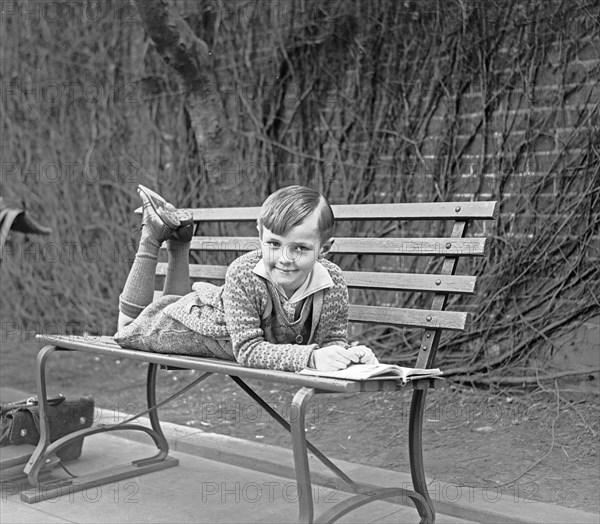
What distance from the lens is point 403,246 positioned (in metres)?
3.16

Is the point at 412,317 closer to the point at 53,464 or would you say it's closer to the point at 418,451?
the point at 418,451

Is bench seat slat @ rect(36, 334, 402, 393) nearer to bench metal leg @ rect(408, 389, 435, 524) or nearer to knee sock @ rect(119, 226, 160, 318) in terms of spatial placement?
knee sock @ rect(119, 226, 160, 318)

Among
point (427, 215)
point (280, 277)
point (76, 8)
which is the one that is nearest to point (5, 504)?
point (280, 277)

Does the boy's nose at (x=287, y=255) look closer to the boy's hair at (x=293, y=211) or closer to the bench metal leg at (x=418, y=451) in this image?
the boy's hair at (x=293, y=211)

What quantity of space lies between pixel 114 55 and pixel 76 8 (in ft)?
2.21

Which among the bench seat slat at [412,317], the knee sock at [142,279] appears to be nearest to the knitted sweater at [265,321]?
the bench seat slat at [412,317]

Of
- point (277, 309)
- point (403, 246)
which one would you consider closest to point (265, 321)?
point (277, 309)

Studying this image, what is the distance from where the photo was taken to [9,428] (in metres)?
3.48

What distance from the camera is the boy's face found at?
2.66 meters

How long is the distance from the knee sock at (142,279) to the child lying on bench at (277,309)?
0.94ft

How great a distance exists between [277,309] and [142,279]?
854 millimetres

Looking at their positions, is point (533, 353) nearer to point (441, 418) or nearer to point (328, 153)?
point (441, 418)

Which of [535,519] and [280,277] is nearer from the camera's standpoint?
[280,277]

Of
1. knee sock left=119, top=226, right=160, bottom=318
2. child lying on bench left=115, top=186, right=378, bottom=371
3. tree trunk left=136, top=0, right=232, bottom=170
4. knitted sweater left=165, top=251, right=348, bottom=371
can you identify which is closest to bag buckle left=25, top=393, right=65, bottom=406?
knee sock left=119, top=226, right=160, bottom=318
